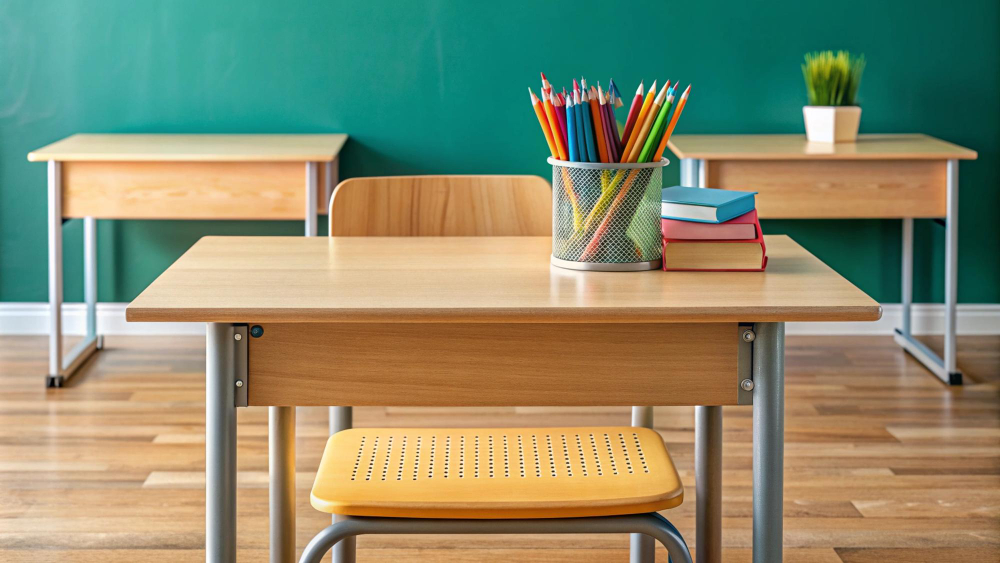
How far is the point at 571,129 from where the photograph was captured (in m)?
1.40

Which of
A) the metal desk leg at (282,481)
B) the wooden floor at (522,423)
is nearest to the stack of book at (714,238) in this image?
the metal desk leg at (282,481)

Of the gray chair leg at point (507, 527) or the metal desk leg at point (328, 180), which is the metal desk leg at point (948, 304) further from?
the gray chair leg at point (507, 527)

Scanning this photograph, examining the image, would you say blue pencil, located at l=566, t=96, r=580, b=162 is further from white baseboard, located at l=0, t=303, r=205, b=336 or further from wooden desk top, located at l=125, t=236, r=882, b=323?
white baseboard, located at l=0, t=303, r=205, b=336

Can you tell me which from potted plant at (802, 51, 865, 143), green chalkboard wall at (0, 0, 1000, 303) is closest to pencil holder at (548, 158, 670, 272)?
potted plant at (802, 51, 865, 143)

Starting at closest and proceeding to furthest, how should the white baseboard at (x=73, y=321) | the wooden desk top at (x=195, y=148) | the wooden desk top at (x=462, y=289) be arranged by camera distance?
the wooden desk top at (x=462, y=289) < the wooden desk top at (x=195, y=148) < the white baseboard at (x=73, y=321)

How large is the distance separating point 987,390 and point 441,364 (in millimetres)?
2312

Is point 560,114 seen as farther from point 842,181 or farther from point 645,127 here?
point 842,181

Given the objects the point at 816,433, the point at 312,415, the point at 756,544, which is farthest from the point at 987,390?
the point at 756,544

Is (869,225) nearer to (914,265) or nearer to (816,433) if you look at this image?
(914,265)

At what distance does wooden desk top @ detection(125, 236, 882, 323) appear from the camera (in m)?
1.19

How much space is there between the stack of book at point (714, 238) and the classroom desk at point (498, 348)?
11 centimetres

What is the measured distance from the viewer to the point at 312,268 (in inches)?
56.8

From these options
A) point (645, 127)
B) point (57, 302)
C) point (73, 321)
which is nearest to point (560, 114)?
point (645, 127)

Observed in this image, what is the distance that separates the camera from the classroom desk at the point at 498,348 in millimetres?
1196
